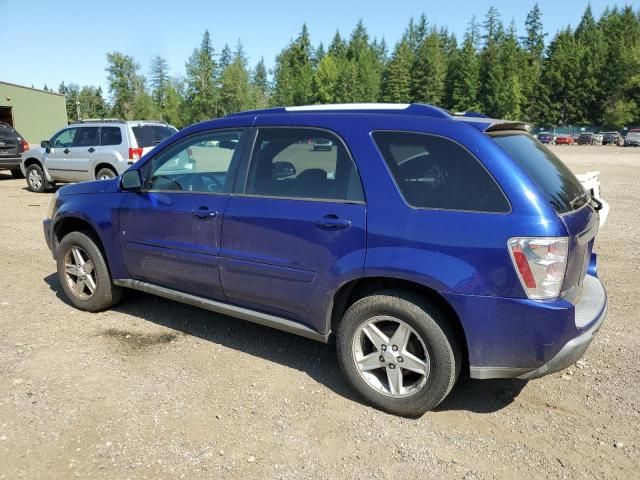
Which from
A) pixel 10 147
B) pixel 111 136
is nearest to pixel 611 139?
pixel 10 147

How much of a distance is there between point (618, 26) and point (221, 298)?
116m

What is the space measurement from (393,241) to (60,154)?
12606 millimetres

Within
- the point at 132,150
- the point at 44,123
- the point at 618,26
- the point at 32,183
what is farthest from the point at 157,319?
the point at 618,26

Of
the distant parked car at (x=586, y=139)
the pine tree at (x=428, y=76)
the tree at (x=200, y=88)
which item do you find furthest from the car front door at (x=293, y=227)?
the pine tree at (x=428, y=76)

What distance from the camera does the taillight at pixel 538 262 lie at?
2.88 m

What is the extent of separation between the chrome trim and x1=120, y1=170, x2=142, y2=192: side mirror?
0.81 meters

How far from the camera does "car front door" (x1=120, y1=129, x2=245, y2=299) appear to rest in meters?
4.07

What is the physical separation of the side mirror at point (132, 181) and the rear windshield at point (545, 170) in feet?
9.40

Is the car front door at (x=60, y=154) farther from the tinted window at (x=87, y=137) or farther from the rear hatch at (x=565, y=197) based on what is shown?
the rear hatch at (x=565, y=197)

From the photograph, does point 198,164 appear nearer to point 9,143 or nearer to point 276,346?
point 276,346

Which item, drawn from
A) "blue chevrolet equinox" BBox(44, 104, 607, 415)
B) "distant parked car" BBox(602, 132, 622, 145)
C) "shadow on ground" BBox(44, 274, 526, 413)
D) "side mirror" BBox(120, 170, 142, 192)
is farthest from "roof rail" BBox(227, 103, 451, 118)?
"distant parked car" BBox(602, 132, 622, 145)

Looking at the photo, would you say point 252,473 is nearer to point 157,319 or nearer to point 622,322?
point 157,319

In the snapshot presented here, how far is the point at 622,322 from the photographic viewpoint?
191 inches

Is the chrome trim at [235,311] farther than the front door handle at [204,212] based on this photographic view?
No
